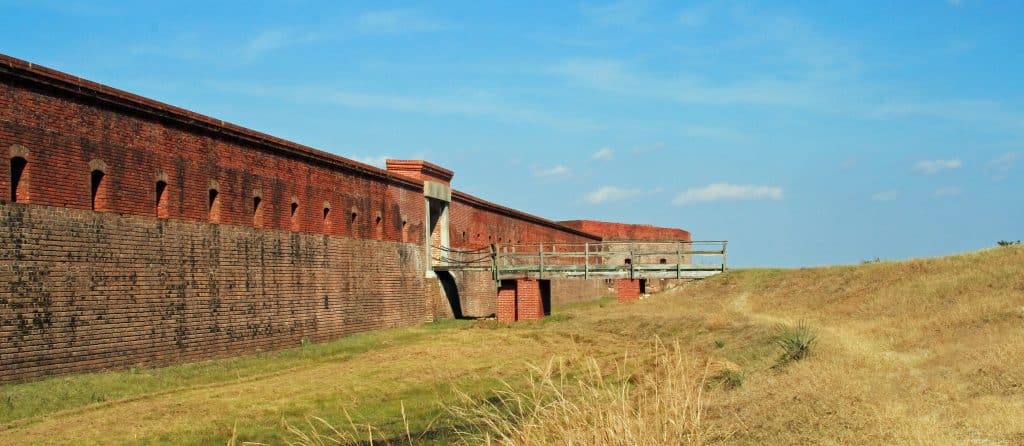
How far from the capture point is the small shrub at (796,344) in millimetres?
14977

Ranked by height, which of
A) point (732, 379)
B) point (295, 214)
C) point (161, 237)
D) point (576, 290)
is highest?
point (295, 214)

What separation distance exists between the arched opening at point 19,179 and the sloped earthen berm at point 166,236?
0.05 ft

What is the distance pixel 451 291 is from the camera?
106 feet

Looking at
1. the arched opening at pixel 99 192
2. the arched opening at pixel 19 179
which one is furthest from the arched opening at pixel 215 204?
the arched opening at pixel 19 179

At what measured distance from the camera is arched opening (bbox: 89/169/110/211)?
53.3ft

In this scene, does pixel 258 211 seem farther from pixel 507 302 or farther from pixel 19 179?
pixel 507 302

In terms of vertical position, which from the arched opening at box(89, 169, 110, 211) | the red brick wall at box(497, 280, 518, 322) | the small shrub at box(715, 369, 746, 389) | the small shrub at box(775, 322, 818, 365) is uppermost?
the arched opening at box(89, 169, 110, 211)

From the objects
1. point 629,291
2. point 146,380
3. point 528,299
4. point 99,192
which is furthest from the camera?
point 629,291

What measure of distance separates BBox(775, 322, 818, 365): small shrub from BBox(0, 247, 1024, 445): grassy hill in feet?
0.24

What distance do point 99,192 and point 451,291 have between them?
16933mm

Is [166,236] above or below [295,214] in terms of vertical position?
below

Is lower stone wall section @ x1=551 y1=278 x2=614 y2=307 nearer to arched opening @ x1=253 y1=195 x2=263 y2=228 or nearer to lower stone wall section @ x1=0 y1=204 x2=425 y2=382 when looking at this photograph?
lower stone wall section @ x1=0 y1=204 x2=425 y2=382

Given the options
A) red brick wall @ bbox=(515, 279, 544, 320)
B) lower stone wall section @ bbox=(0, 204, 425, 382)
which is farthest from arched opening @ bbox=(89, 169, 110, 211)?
red brick wall @ bbox=(515, 279, 544, 320)

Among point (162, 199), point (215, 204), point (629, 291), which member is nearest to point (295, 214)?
point (215, 204)
